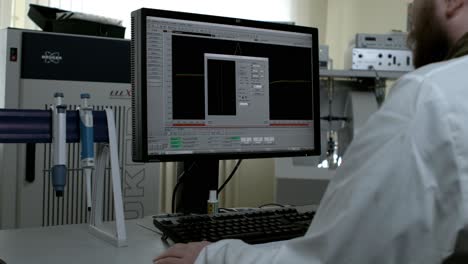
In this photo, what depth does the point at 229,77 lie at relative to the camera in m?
1.26

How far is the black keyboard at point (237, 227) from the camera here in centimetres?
100

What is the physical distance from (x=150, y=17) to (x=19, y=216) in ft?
2.15

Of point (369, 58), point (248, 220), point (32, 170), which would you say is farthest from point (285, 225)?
point (369, 58)

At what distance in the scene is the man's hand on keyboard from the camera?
2.69 feet

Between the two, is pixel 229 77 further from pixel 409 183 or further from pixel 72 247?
pixel 409 183

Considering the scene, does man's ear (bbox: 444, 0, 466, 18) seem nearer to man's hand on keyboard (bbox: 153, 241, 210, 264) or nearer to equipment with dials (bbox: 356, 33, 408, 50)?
man's hand on keyboard (bbox: 153, 241, 210, 264)

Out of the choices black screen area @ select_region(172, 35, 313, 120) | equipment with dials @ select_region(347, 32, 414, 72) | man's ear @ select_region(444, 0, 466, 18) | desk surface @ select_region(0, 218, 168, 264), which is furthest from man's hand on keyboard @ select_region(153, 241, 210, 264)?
equipment with dials @ select_region(347, 32, 414, 72)

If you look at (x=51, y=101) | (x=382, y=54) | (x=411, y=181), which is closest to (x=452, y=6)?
(x=411, y=181)

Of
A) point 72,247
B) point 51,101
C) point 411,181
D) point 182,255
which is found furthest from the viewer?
point 51,101

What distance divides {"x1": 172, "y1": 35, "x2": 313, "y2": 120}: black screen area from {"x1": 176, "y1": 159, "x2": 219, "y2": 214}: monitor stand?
15cm

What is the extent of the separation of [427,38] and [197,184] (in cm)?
69

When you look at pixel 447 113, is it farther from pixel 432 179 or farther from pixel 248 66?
pixel 248 66

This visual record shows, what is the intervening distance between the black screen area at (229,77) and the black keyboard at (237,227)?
241 mm

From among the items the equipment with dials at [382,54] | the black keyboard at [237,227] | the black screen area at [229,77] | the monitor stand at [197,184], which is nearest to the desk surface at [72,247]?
the black keyboard at [237,227]
